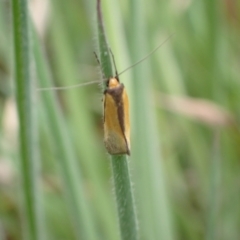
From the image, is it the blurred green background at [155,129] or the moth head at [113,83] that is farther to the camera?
the blurred green background at [155,129]

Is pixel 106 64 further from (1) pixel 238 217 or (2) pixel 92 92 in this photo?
(2) pixel 92 92

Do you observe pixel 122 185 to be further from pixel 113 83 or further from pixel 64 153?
pixel 64 153

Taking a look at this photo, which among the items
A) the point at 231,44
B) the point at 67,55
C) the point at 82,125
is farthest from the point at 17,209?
the point at 231,44

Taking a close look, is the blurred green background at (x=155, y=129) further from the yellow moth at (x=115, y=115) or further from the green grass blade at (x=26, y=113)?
the yellow moth at (x=115, y=115)

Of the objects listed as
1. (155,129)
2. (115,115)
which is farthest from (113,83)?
(155,129)

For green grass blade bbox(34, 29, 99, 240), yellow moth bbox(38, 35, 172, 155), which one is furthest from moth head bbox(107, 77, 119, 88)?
green grass blade bbox(34, 29, 99, 240)

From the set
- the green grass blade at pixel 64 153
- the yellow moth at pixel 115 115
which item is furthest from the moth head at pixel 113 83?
the green grass blade at pixel 64 153

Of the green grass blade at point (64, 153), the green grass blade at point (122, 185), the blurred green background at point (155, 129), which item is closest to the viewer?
the green grass blade at point (122, 185)
